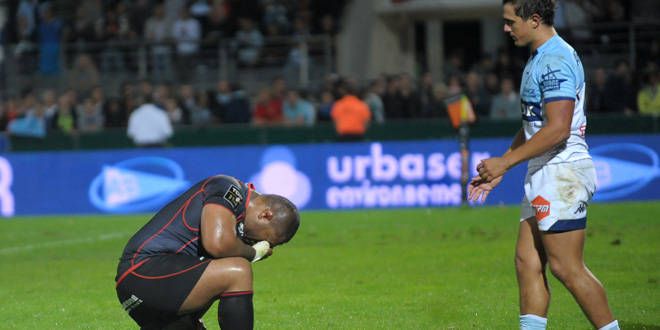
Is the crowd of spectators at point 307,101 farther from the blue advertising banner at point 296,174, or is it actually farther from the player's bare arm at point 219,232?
the player's bare arm at point 219,232

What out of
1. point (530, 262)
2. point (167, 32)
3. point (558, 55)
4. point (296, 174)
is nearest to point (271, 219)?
point (530, 262)

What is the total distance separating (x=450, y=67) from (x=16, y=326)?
1925 cm

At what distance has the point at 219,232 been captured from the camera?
673 centimetres

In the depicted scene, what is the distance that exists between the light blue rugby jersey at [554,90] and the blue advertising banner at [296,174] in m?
13.6

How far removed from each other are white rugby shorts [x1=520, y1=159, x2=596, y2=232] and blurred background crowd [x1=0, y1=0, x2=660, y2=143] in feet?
46.4

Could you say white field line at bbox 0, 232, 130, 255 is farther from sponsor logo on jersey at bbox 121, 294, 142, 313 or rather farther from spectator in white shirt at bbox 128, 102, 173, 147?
sponsor logo on jersey at bbox 121, 294, 142, 313

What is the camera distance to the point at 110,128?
24.0 metres

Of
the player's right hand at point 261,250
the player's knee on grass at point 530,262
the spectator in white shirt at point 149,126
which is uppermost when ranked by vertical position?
the player's right hand at point 261,250

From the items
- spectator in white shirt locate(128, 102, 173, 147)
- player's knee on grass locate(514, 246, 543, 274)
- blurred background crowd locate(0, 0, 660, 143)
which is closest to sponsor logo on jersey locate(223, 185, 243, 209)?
player's knee on grass locate(514, 246, 543, 274)

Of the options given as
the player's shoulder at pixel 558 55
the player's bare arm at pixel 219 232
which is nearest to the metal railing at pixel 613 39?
the player's shoulder at pixel 558 55

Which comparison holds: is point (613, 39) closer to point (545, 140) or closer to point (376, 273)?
point (376, 273)

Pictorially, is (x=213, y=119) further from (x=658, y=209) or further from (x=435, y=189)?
(x=658, y=209)

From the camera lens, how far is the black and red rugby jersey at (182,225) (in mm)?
6922

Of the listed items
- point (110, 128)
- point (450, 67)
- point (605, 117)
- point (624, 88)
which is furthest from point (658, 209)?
point (110, 128)
